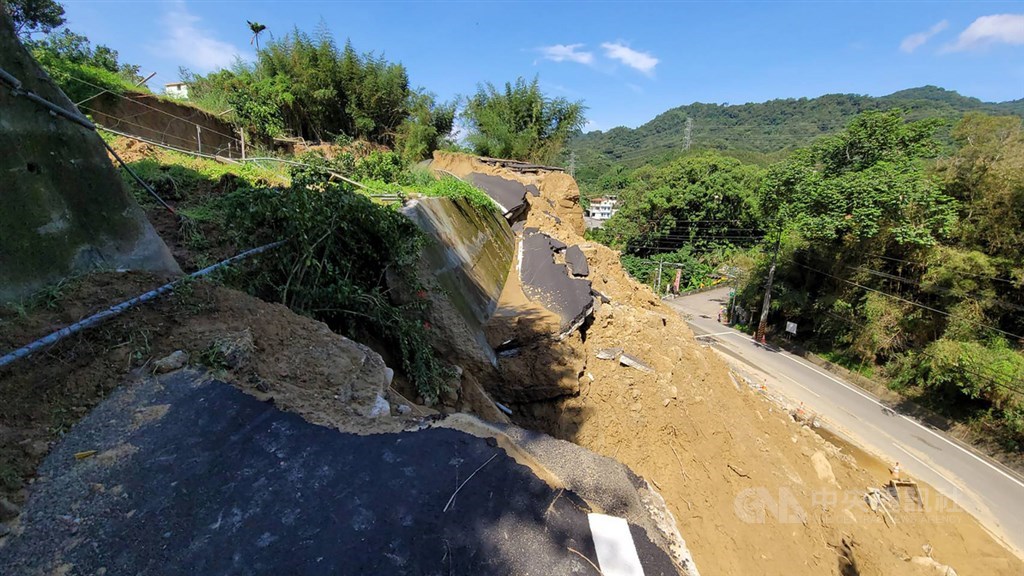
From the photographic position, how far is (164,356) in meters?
2.04

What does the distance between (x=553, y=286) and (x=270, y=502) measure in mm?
5691

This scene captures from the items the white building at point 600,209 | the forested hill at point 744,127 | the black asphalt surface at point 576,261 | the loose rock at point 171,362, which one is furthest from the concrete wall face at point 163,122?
the forested hill at point 744,127

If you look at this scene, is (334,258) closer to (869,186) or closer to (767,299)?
(869,186)

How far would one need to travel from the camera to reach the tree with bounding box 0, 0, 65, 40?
1220cm

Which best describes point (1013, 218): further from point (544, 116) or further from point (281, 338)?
point (281, 338)

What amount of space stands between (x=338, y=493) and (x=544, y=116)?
18416mm

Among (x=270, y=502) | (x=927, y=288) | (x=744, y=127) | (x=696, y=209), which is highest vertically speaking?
(x=744, y=127)

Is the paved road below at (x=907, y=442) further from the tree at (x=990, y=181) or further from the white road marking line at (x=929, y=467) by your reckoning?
the tree at (x=990, y=181)

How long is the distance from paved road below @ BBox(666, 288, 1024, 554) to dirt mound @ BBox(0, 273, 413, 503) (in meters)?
12.8

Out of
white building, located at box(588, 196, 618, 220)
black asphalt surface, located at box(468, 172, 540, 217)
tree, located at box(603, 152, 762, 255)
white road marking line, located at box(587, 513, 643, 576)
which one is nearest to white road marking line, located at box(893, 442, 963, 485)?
black asphalt surface, located at box(468, 172, 540, 217)

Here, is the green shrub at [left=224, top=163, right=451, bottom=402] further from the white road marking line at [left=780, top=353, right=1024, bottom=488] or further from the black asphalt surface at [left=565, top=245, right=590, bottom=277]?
the white road marking line at [left=780, top=353, right=1024, bottom=488]

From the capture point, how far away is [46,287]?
2139mm

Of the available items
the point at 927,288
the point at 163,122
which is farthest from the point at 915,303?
the point at 163,122

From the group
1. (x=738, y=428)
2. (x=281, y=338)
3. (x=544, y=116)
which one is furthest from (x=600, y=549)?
(x=544, y=116)
